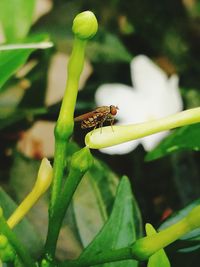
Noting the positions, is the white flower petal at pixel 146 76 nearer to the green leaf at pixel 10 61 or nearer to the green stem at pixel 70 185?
the green leaf at pixel 10 61

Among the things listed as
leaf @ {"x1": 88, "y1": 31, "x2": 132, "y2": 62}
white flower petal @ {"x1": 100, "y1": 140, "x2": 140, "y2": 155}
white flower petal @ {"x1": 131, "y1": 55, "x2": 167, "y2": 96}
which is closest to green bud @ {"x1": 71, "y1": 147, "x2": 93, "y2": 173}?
white flower petal @ {"x1": 100, "y1": 140, "x2": 140, "y2": 155}

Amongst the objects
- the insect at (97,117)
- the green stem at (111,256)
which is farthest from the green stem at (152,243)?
the insect at (97,117)

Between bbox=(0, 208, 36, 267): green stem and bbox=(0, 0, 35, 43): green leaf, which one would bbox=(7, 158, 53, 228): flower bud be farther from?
bbox=(0, 0, 35, 43): green leaf

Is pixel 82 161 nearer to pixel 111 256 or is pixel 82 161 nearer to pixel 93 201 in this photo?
pixel 111 256

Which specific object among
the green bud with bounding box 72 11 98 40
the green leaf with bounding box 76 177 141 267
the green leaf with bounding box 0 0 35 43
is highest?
the green bud with bounding box 72 11 98 40

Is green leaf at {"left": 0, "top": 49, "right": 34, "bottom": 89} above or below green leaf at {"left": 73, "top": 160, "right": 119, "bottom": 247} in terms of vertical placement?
above

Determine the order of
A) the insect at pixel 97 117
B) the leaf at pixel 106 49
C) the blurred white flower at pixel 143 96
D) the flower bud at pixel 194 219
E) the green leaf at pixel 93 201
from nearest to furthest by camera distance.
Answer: the flower bud at pixel 194 219
the insect at pixel 97 117
the green leaf at pixel 93 201
the blurred white flower at pixel 143 96
the leaf at pixel 106 49

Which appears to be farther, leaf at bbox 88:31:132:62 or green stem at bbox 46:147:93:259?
leaf at bbox 88:31:132:62
